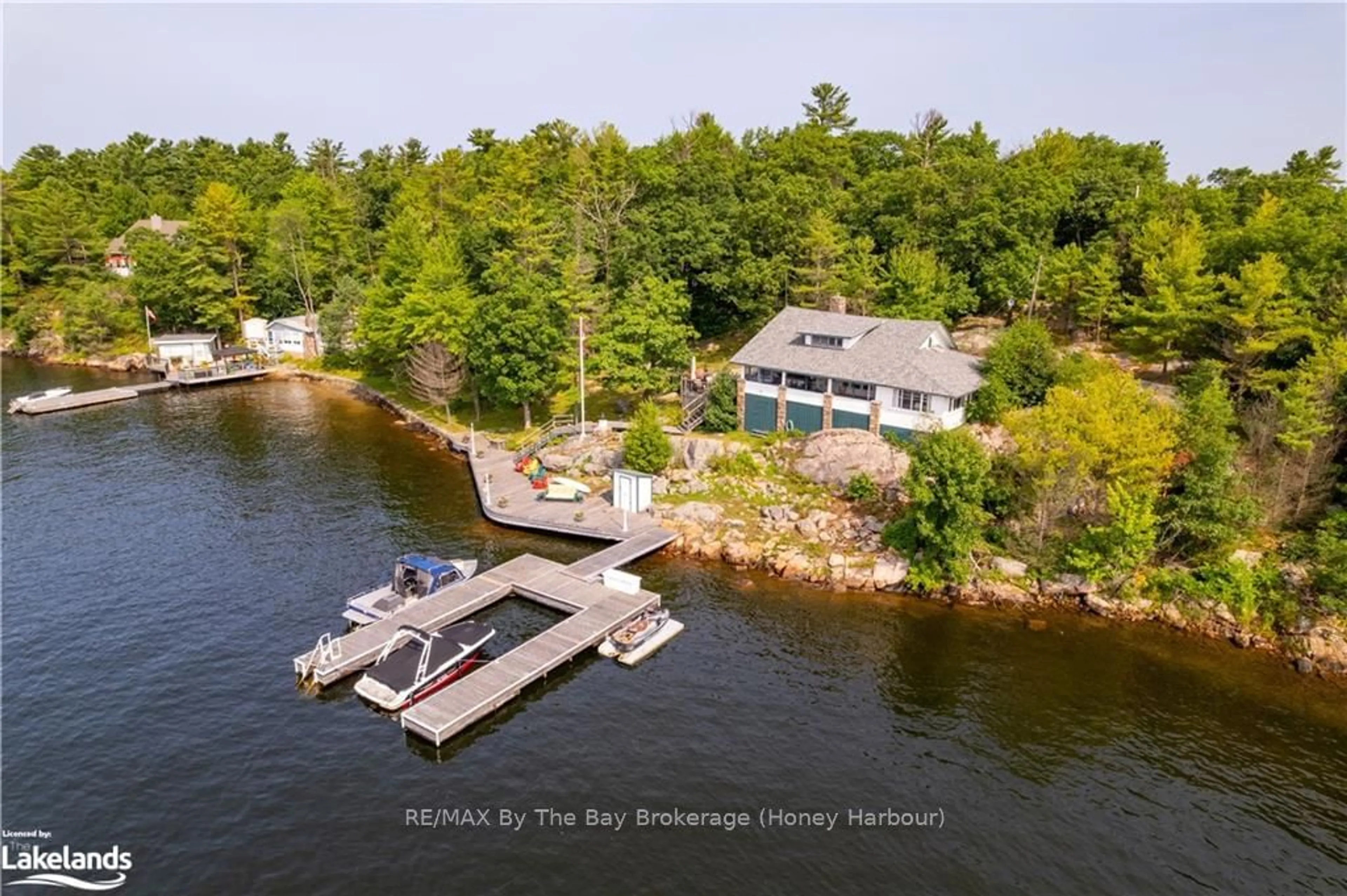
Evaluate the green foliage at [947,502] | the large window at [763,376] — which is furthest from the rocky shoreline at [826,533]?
the large window at [763,376]

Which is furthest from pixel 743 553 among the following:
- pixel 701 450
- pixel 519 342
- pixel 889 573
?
pixel 519 342

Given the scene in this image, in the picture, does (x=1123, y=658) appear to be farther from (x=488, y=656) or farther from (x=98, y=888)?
(x=98, y=888)

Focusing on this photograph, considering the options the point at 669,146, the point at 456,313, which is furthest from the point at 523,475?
the point at 669,146

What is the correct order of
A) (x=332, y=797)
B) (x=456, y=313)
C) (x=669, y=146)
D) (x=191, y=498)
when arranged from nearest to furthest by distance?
(x=332, y=797)
(x=191, y=498)
(x=456, y=313)
(x=669, y=146)

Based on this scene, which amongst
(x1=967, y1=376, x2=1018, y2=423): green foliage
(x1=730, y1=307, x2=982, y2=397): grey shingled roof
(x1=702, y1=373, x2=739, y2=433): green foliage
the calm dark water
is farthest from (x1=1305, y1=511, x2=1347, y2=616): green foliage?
(x1=702, y1=373, x2=739, y2=433): green foliage

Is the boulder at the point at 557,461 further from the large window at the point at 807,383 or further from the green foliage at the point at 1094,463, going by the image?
the green foliage at the point at 1094,463
